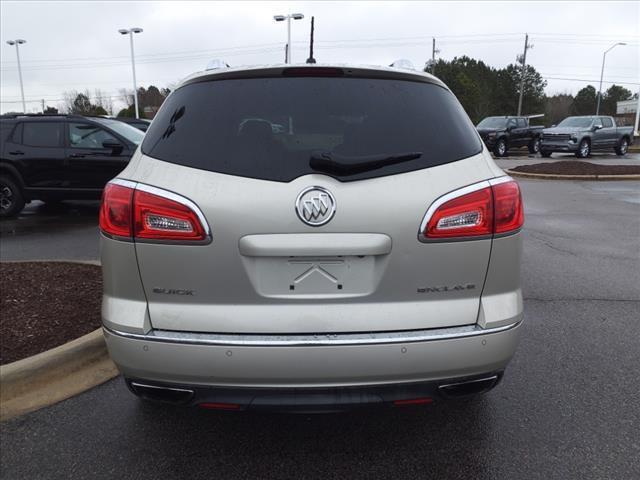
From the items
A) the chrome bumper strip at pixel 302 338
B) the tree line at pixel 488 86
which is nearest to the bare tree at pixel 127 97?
the tree line at pixel 488 86

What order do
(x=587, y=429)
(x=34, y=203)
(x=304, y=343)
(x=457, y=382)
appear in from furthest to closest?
(x=34, y=203)
(x=587, y=429)
(x=457, y=382)
(x=304, y=343)

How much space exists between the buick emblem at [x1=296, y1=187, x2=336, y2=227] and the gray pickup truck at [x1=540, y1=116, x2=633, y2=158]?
25.1 metres

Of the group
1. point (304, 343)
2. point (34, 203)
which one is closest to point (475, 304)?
point (304, 343)

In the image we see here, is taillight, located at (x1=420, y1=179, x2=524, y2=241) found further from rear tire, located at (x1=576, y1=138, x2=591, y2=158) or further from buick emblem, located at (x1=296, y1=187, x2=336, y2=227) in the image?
rear tire, located at (x1=576, y1=138, x2=591, y2=158)

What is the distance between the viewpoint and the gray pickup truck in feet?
79.3

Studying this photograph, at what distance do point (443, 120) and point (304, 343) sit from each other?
1195 millimetres

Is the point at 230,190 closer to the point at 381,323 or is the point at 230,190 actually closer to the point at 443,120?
the point at 381,323

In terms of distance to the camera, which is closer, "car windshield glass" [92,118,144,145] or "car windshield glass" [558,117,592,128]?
"car windshield glass" [92,118,144,145]

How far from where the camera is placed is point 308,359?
6.89ft

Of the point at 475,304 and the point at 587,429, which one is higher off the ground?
the point at 475,304

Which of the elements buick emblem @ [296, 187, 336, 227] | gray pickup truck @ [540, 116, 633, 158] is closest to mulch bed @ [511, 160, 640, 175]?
gray pickup truck @ [540, 116, 633, 158]

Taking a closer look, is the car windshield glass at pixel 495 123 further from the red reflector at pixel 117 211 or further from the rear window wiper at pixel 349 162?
the red reflector at pixel 117 211

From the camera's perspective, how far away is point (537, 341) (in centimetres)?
398

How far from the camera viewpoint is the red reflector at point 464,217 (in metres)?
2.18
